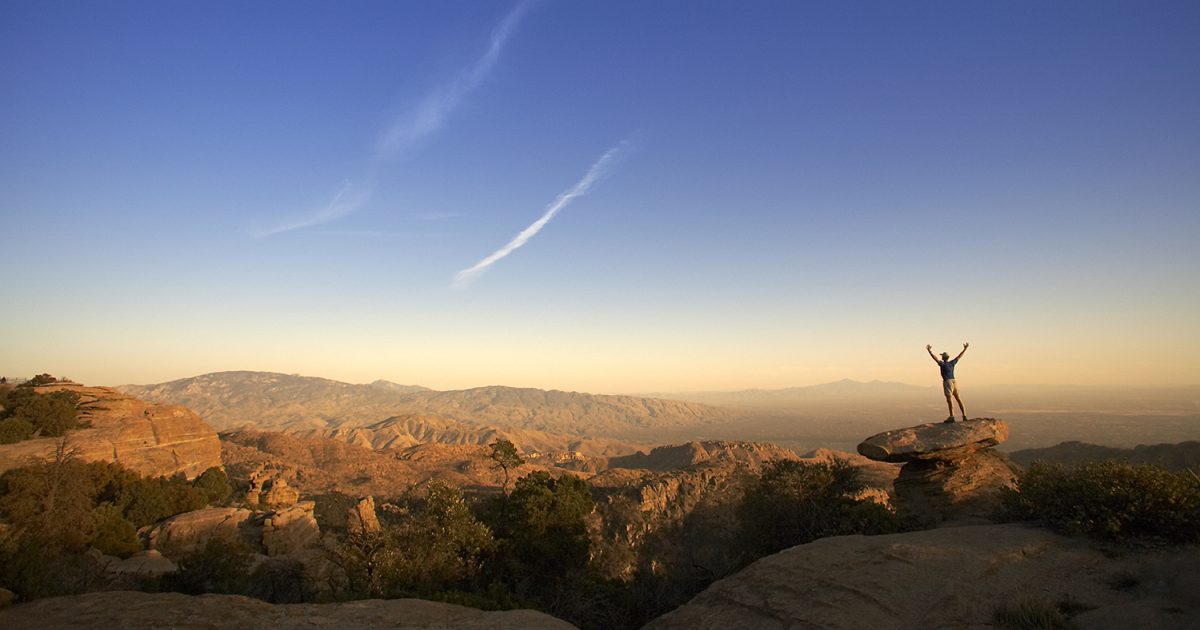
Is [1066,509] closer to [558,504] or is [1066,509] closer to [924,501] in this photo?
[924,501]

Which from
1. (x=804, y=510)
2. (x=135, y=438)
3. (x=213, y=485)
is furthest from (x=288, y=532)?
(x=804, y=510)

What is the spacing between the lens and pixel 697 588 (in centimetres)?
1630

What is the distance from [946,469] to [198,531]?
132 feet

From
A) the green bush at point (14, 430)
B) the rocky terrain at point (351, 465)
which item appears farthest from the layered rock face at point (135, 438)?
the rocky terrain at point (351, 465)

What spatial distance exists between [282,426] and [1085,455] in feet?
703

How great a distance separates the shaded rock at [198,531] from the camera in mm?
28828

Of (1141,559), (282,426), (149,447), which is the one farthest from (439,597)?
(282,426)

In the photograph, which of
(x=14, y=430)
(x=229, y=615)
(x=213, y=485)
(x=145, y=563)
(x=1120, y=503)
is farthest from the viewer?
(x=213, y=485)

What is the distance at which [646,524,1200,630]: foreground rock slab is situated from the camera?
28.7 ft

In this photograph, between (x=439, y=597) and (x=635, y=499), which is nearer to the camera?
(x=439, y=597)

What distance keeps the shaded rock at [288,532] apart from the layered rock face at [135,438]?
54.2 feet

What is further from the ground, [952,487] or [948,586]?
[952,487]

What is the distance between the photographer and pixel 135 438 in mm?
41375

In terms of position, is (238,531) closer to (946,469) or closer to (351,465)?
(946,469)
